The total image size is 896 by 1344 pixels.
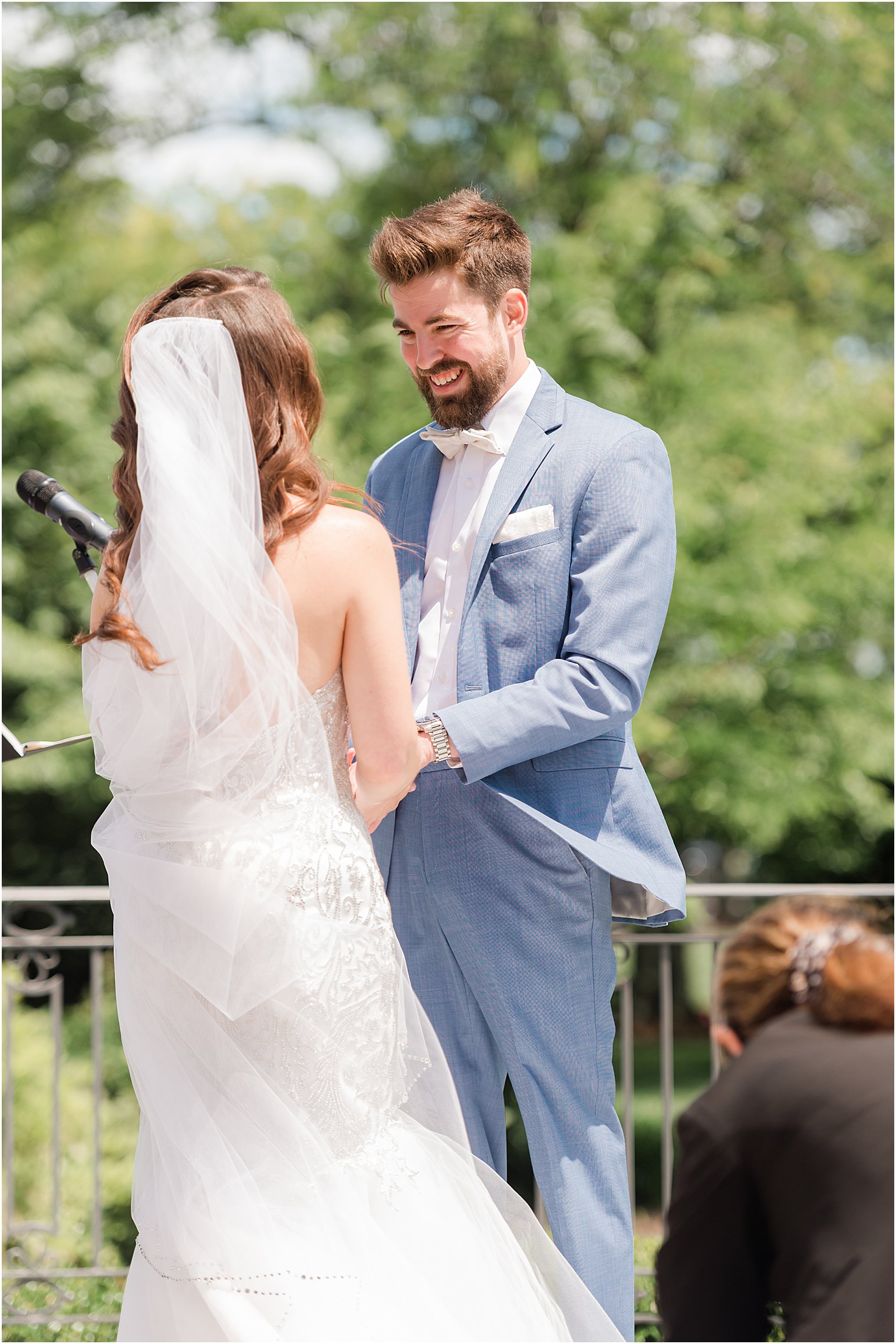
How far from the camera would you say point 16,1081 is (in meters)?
5.84

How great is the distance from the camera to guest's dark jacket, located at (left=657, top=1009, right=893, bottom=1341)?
1.76 m

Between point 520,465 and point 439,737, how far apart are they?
0.61m

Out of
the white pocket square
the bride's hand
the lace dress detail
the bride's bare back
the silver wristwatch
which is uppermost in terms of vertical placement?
the white pocket square

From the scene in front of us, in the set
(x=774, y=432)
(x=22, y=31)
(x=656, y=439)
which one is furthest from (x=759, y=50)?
(x=656, y=439)

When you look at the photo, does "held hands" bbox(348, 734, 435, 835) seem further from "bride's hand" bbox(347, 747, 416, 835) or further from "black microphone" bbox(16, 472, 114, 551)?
"black microphone" bbox(16, 472, 114, 551)

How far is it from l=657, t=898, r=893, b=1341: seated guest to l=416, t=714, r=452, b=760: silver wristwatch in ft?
2.12

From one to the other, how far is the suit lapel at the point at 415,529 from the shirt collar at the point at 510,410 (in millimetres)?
169

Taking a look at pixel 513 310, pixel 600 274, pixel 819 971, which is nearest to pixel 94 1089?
pixel 513 310

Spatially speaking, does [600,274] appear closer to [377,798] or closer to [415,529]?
[415,529]

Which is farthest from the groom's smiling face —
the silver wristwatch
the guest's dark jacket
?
the guest's dark jacket

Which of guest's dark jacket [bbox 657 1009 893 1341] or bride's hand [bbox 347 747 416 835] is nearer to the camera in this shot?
guest's dark jacket [bbox 657 1009 893 1341]

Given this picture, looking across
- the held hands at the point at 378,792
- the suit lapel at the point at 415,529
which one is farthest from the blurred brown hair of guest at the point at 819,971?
the suit lapel at the point at 415,529

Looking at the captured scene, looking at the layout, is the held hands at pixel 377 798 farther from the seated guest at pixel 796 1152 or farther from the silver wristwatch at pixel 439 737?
the seated guest at pixel 796 1152

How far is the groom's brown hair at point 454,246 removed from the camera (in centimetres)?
244
